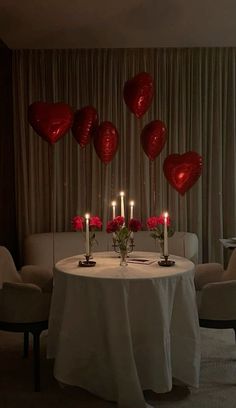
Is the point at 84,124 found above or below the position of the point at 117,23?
below

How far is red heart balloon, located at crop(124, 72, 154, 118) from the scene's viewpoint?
384 cm

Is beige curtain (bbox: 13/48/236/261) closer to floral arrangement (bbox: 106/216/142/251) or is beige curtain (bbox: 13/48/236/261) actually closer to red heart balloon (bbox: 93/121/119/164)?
red heart balloon (bbox: 93/121/119/164)

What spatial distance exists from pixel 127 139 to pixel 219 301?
8.85 ft

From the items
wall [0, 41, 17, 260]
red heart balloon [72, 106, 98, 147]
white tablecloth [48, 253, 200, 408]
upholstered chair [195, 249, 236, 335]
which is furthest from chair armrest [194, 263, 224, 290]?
wall [0, 41, 17, 260]

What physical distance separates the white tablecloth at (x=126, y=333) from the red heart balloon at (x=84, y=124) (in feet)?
5.68

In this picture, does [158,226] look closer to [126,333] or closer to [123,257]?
[123,257]

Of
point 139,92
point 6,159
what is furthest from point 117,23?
point 6,159

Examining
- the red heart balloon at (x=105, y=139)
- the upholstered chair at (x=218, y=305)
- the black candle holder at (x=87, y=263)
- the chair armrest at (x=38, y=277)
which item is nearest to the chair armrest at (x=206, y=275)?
the upholstered chair at (x=218, y=305)

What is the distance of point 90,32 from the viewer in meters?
4.41

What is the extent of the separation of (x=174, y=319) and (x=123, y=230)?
679mm

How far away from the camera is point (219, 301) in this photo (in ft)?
9.32

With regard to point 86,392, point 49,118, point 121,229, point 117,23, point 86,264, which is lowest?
point 86,392

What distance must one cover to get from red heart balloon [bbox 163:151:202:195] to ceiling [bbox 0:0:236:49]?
1277 mm

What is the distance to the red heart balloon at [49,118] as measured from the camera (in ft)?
12.2
